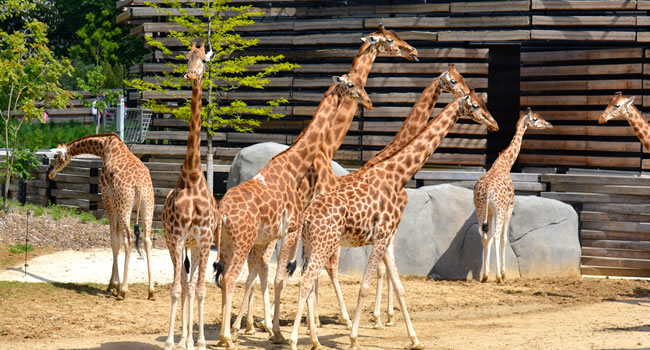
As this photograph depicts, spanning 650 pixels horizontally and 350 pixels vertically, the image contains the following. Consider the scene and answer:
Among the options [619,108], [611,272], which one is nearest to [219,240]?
[619,108]

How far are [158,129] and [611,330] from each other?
13045 mm

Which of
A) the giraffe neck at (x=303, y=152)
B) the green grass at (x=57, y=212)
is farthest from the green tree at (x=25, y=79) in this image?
the giraffe neck at (x=303, y=152)

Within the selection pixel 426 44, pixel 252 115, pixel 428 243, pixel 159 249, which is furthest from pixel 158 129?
pixel 428 243

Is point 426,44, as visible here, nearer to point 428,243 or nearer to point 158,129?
point 428,243

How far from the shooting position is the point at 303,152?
9.41 meters

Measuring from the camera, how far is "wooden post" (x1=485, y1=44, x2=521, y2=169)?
1975cm

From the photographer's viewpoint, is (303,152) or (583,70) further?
(583,70)

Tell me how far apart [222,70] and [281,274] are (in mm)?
8732

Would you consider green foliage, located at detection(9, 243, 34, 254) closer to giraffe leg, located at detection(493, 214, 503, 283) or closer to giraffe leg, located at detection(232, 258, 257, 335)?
giraffe leg, located at detection(232, 258, 257, 335)

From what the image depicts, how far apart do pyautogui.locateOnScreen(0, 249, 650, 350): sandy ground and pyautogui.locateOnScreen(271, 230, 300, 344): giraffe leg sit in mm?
148

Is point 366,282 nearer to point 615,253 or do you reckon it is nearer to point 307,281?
point 307,281

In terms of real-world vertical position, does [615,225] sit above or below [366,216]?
below

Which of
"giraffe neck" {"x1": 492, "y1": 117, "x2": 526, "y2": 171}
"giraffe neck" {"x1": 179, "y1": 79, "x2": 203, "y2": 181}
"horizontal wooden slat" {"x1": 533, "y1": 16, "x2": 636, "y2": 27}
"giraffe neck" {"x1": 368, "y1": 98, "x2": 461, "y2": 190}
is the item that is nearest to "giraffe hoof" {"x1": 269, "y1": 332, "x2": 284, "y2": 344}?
"giraffe neck" {"x1": 368, "y1": 98, "x2": 461, "y2": 190}

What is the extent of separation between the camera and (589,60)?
16984 millimetres
